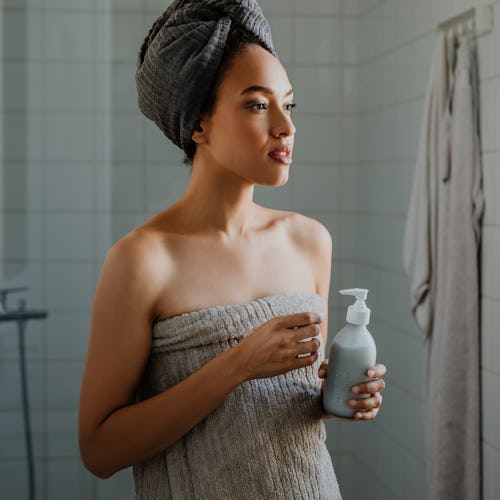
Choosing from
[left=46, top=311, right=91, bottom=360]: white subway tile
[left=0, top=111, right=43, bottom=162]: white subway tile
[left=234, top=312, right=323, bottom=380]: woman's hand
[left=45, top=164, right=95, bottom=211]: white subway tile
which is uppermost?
[left=0, top=111, right=43, bottom=162]: white subway tile

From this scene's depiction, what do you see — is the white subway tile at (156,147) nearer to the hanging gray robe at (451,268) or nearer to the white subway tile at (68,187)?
the white subway tile at (68,187)

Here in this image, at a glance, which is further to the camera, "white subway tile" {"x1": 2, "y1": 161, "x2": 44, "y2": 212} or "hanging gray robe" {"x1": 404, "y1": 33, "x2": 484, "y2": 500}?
"white subway tile" {"x1": 2, "y1": 161, "x2": 44, "y2": 212}

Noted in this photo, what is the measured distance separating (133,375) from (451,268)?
42.0 inches

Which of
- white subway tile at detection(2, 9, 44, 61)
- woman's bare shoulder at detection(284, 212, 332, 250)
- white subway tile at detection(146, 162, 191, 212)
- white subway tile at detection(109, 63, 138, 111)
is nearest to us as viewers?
woman's bare shoulder at detection(284, 212, 332, 250)

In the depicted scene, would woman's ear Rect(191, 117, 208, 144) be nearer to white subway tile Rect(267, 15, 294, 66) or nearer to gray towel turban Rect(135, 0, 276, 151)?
gray towel turban Rect(135, 0, 276, 151)

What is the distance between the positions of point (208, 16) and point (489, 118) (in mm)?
995

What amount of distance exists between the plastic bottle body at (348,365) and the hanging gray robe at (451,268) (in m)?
0.93

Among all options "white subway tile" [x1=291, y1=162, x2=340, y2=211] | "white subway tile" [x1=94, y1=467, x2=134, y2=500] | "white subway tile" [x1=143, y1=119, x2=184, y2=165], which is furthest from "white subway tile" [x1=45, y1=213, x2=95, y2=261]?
"white subway tile" [x1=291, y1=162, x2=340, y2=211]

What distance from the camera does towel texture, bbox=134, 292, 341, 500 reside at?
0.99m

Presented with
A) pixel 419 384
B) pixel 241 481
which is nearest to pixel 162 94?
pixel 241 481

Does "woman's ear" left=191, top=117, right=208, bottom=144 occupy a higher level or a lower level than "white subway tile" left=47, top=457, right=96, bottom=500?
higher

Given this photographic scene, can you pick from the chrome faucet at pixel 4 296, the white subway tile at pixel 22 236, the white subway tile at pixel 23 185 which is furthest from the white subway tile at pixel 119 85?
the chrome faucet at pixel 4 296

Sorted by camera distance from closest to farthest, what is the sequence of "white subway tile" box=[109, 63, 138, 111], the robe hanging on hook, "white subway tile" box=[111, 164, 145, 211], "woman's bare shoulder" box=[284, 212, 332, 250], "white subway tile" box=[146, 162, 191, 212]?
"woman's bare shoulder" box=[284, 212, 332, 250] → the robe hanging on hook → "white subway tile" box=[109, 63, 138, 111] → "white subway tile" box=[111, 164, 145, 211] → "white subway tile" box=[146, 162, 191, 212]

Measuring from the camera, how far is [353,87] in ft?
8.97
